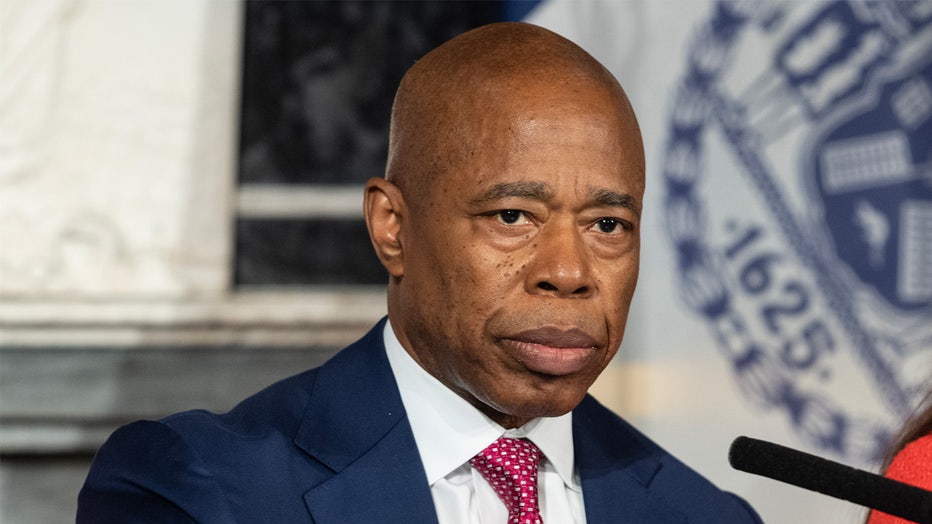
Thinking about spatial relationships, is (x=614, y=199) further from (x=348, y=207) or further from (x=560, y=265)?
(x=348, y=207)

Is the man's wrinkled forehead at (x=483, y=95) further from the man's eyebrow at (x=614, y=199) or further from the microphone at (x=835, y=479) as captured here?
the microphone at (x=835, y=479)

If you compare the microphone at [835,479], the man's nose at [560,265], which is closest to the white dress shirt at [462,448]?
the man's nose at [560,265]

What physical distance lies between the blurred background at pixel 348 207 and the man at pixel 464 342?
96 cm

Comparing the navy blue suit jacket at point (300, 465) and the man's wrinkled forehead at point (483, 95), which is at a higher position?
the man's wrinkled forehead at point (483, 95)

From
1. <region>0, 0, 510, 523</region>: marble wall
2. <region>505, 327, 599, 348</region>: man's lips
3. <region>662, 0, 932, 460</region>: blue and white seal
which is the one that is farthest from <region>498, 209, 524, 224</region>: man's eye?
<region>0, 0, 510, 523</region>: marble wall

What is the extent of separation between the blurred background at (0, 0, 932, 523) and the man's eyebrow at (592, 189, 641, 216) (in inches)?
39.7

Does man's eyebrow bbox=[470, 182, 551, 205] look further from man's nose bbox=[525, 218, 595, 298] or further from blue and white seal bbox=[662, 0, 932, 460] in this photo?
blue and white seal bbox=[662, 0, 932, 460]

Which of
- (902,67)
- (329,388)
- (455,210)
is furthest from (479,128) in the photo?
(902,67)

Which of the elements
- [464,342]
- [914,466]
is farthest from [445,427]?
[914,466]

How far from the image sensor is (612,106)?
5.27 feet

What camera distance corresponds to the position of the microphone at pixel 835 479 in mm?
1023

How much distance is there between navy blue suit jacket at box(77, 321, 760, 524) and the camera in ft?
4.99

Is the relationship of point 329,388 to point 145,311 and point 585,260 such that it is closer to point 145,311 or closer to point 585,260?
point 585,260

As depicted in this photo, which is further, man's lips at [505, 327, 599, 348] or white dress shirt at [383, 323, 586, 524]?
white dress shirt at [383, 323, 586, 524]
